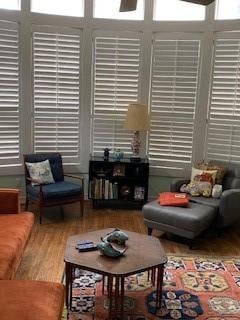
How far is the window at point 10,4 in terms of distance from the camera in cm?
490

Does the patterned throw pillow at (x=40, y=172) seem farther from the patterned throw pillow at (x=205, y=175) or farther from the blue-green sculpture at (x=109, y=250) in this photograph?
the blue-green sculpture at (x=109, y=250)

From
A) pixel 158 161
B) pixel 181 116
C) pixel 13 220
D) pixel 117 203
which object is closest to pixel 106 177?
pixel 117 203

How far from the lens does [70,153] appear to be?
5.49 m

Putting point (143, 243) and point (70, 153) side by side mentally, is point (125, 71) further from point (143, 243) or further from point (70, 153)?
point (143, 243)

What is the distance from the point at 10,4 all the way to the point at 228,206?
400 centimetres

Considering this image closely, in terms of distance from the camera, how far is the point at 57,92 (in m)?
5.28

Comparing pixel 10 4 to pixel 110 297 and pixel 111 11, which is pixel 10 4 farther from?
pixel 110 297

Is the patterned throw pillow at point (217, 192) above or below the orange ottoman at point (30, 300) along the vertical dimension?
above

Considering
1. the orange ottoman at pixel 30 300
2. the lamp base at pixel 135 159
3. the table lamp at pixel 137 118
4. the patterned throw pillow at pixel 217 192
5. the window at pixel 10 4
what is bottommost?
the orange ottoman at pixel 30 300

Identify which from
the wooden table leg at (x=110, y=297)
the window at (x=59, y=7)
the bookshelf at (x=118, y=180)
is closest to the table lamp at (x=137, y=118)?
the bookshelf at (x=118, y=180)

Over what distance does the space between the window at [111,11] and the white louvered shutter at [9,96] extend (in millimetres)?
1226

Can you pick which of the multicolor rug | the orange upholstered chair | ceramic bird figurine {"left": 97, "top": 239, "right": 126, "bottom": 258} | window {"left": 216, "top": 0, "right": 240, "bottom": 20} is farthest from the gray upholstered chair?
window {"left": 216, "top": 0, "right": 240, "bottom": 20}

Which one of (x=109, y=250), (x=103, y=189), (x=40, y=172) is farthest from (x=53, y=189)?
(x=109, y=250)

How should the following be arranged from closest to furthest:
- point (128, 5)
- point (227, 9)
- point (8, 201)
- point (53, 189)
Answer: point (128, 5)
point (8, 201)
point (53, 189)
point (227, 9)
